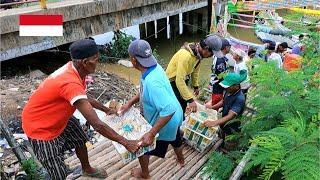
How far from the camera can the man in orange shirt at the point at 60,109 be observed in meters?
2.95

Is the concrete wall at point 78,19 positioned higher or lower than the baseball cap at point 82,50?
lower

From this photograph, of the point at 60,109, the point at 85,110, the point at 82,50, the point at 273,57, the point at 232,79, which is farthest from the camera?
the point at 273,57

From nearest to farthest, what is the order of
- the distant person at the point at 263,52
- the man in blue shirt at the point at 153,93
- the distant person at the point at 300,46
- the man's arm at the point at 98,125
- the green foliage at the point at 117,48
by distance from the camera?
the man's arm at the point at 98,125 < the man in blue shirt at the point at 153,93 < the distant person at the point at 300,46 < the distant person at the point at 263,52 < the green foliage at the point at 117,48

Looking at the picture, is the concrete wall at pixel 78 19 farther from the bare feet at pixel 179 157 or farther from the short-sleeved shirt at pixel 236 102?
the short-sleeved shirt at pixel 236 102

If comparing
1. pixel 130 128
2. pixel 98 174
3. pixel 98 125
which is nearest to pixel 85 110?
pixel 98 125

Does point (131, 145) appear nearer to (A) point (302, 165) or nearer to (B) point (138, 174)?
(B) point (138, 174)

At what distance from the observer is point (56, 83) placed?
300cm

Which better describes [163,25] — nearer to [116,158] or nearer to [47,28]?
[47,28]

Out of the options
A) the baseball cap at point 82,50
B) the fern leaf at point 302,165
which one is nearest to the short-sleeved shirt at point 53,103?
the baseball cap at point 82,50

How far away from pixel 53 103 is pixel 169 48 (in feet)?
44.9

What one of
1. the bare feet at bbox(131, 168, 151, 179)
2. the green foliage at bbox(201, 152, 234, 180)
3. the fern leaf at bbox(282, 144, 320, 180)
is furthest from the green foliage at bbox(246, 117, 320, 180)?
the bare feet at bbox(131, 168, 151, 179)

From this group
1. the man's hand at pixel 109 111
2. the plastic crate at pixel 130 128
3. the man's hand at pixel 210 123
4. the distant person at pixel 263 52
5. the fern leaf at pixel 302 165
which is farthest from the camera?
the distant person at pixel 263 52

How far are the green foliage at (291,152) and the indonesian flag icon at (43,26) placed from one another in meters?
3.55

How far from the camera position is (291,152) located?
228cm
